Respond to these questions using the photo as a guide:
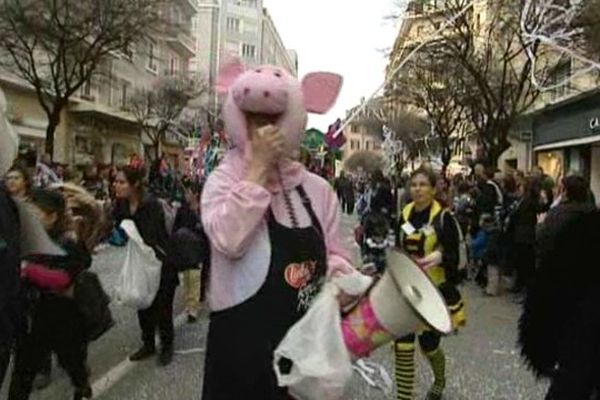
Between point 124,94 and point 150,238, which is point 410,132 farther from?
point 150,238

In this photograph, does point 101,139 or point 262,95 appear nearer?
point 262,95

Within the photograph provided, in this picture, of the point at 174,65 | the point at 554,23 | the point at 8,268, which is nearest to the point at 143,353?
the point at 8,268

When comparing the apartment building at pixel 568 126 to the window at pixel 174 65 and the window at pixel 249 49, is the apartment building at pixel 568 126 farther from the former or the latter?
the window at pixel 249 49

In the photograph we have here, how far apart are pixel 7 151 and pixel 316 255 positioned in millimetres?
973

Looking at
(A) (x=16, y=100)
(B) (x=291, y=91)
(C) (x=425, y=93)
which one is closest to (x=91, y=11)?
Result: (A) (x=16, y=100)

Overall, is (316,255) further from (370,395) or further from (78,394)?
(370,395)

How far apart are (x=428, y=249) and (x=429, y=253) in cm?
5

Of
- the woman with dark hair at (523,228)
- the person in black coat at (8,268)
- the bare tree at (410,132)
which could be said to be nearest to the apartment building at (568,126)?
the woman with dark hair at (523,228)

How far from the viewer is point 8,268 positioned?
90.7 inches

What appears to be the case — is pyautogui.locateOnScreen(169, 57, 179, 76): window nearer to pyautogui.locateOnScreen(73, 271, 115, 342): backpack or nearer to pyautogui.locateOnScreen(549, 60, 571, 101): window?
pyautogui.locateOnScreen(549, 60, 571, 101): window

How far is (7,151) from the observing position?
2508mm

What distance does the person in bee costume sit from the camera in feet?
18.3

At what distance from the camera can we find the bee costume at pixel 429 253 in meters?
5.57

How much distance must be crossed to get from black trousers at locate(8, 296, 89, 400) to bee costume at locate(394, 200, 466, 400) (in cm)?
200
